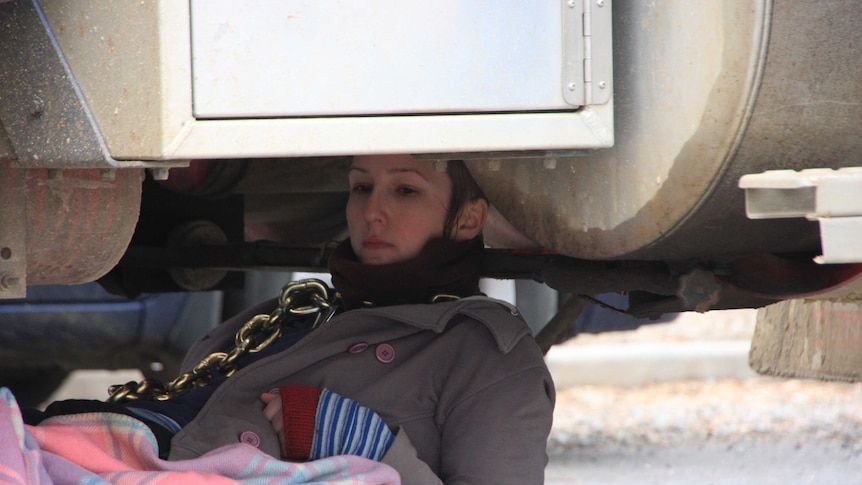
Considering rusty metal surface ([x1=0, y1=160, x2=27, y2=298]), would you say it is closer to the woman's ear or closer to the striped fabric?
the striped fabric

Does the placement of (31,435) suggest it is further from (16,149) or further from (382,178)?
(382,178)

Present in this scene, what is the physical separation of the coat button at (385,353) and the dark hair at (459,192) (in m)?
0.25

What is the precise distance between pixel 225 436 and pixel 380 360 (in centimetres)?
30

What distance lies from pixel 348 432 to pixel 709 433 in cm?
346

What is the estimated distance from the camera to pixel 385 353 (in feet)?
5.98

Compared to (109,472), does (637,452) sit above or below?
below

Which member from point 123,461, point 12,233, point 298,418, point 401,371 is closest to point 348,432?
point 298,418

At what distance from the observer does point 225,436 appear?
1644 millimetres

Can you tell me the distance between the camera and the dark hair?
1.98 meters

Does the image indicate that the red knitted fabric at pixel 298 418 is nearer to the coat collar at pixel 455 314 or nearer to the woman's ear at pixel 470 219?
the coat collar at pixel 455 314

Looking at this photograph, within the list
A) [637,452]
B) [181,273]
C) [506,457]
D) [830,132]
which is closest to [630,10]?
[830,132]

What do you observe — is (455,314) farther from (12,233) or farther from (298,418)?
(12,233)

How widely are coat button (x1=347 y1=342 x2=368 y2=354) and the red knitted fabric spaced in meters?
0.12

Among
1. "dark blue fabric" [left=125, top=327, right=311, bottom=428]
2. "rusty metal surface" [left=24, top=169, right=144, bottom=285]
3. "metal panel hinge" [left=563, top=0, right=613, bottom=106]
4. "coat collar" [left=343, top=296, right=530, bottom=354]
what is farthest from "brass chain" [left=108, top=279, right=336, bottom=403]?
"metal panel hinge" [left=563, top=0, right=613, bottom=106]
